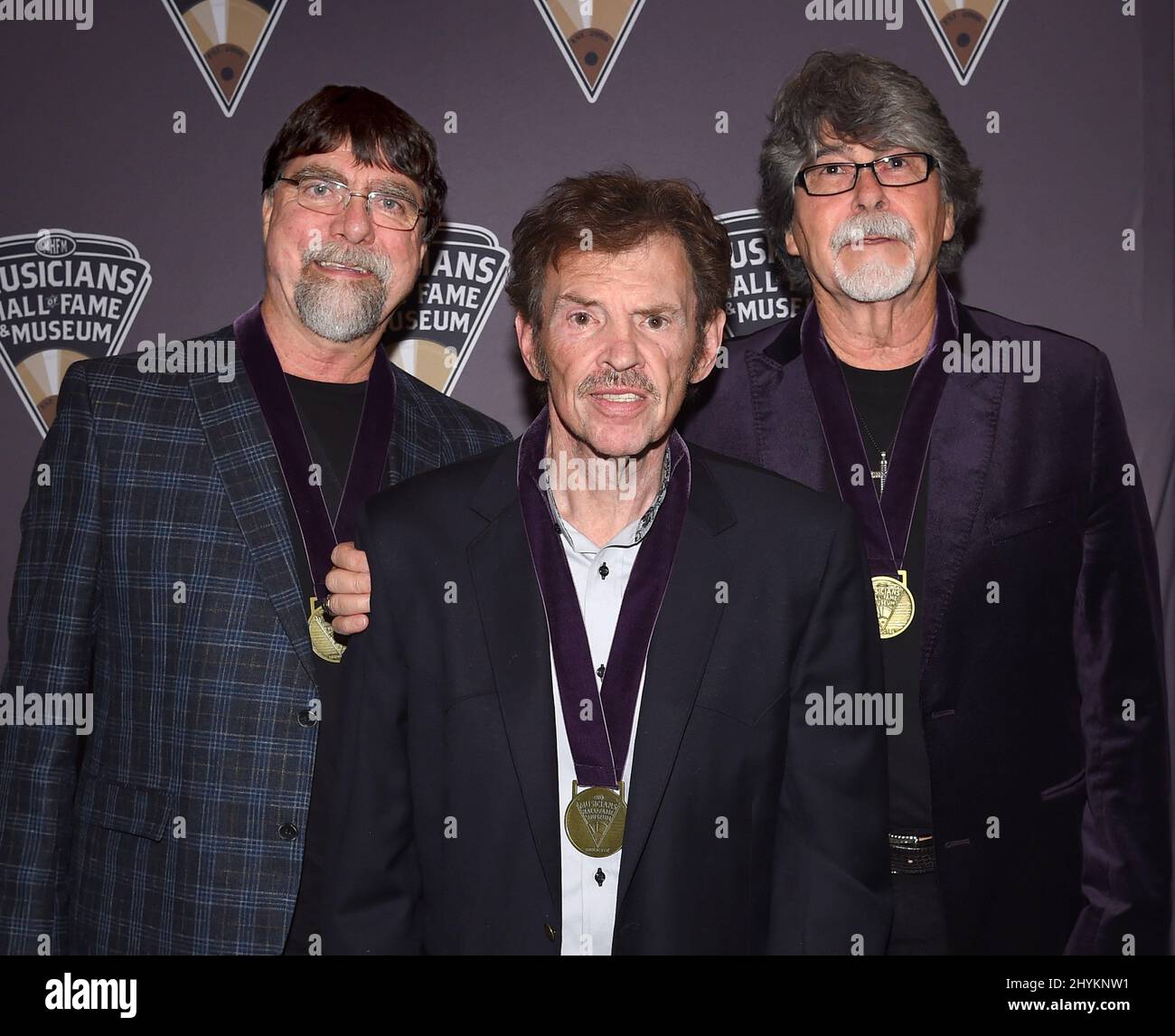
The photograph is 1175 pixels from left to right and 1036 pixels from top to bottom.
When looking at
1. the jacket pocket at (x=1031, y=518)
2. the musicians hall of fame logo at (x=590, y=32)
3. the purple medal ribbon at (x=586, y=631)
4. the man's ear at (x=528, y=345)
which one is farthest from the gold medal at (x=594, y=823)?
the musicians hall of fame logo at (x=590, y=32)

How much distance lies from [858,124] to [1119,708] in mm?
1595

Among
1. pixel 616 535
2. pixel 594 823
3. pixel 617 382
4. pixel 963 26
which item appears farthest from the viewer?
pixel 963 26

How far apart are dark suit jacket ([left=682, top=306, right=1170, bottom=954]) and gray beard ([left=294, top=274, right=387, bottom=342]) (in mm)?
864

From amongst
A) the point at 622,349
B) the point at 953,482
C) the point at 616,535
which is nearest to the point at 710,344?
the point at 622,349

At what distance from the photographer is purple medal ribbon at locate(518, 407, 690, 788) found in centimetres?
214

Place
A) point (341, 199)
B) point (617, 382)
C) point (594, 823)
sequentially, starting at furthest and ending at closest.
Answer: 1. point (341, 199)
2. point (617, 382)
3. point (594, 823)

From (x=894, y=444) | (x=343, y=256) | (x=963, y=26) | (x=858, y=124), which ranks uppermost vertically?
(x=963, y=26)

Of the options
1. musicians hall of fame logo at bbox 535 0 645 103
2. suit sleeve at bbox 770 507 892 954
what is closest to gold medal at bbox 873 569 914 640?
suit sleeve at bbox 770 507 892 954

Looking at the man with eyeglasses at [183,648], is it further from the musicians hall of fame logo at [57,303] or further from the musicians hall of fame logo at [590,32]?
the musicians hall of fame logo at [590,32]

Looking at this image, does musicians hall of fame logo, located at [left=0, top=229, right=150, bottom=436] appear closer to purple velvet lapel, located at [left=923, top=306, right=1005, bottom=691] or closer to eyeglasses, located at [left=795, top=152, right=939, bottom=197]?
eyeglasses, located at [left=795, top=152, right=939, bottom=197]

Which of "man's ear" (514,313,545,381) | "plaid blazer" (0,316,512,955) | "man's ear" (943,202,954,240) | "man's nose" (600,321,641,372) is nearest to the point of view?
"man's nose" (600,321,641,372)

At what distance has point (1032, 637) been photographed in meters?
2.79

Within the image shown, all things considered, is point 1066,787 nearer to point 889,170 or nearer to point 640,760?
point 640,760
